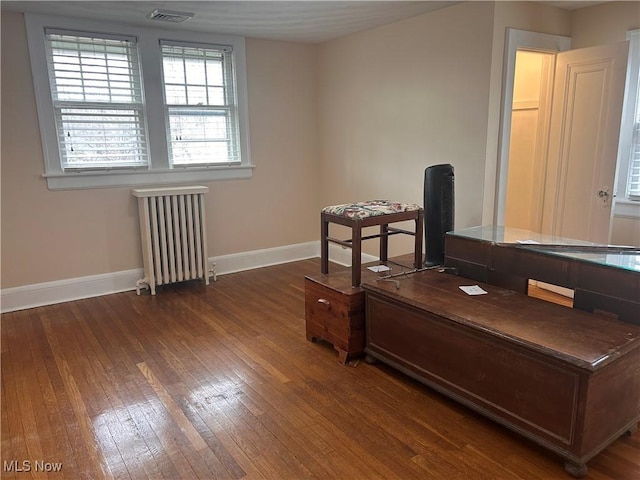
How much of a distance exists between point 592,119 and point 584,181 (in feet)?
1.60

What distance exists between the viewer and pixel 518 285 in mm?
2730

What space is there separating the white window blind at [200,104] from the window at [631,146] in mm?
3464

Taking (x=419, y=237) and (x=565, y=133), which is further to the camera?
(x=565, y=133)

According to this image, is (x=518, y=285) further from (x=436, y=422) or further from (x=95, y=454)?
(x=95, y=454)

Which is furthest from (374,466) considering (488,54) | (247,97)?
(247,97)

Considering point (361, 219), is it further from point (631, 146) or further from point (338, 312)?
point (631, 146)

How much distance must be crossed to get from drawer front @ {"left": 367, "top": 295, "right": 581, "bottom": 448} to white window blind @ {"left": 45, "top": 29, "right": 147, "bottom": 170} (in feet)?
9.18

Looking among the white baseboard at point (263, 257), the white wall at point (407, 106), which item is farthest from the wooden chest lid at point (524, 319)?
the white baseboard at point (263, 257)

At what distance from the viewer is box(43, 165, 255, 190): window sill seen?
13.0 ft

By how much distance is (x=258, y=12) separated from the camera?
3.69m

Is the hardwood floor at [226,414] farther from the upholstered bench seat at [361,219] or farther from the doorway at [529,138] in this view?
the doorway at [529,138]

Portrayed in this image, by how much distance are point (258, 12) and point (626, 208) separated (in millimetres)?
3411

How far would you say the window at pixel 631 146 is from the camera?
11.9 ft

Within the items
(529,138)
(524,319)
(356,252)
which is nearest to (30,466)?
(356,252)
